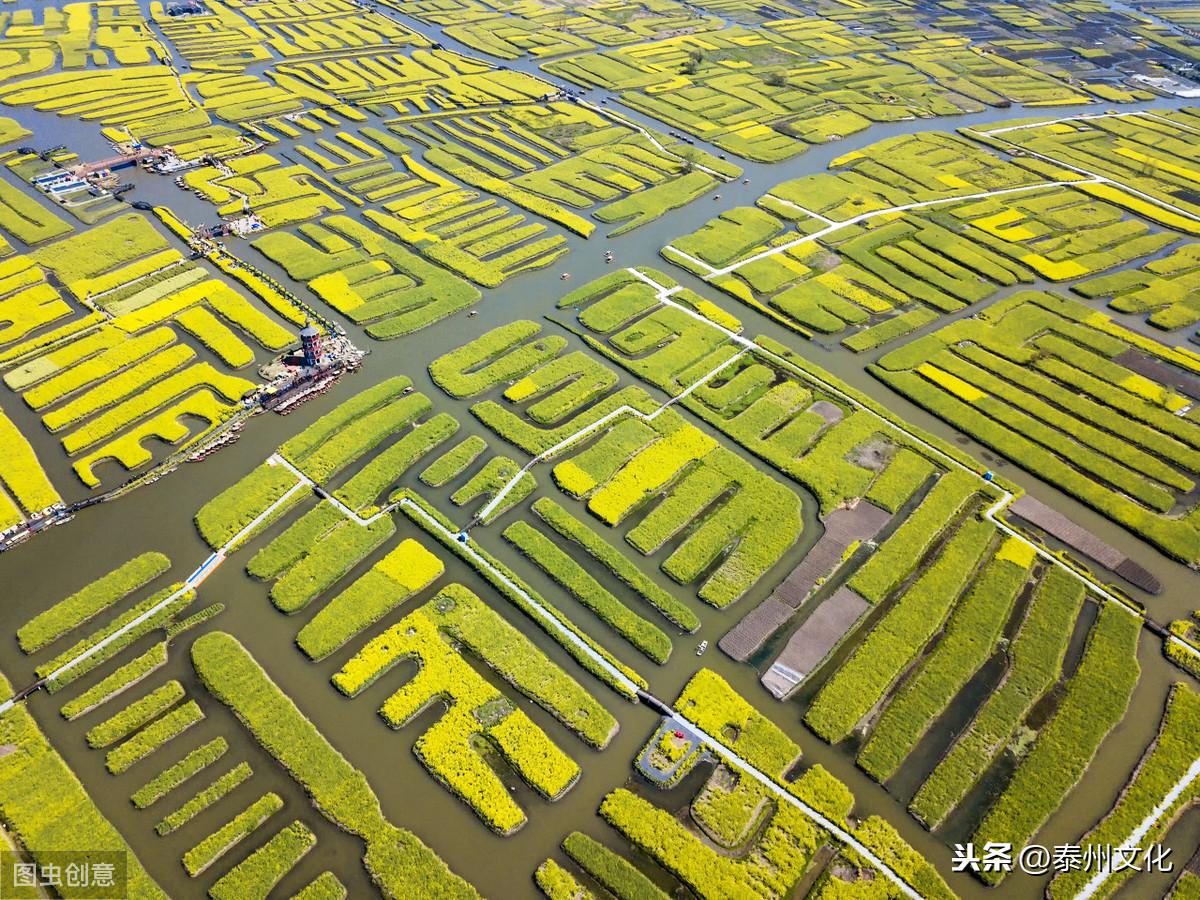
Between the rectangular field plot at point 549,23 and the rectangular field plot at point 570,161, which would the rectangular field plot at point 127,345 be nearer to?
the rectangular field plot at point 570,161

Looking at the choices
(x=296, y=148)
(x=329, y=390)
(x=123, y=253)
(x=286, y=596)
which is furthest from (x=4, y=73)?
(x=286, y=596)

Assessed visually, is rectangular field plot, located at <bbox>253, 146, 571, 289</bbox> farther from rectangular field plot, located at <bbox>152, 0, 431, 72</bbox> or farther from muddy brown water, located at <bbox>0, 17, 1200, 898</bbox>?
rectangular field plot, located at <bbox>152, 0, 431, 72</bbox>

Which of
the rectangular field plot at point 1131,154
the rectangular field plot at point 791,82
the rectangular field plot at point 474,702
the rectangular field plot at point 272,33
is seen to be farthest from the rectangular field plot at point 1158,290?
the rectangular field plot at point 272,33

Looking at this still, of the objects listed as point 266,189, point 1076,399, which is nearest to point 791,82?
point 1076,399

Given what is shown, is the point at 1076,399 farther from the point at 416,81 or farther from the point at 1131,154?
the point at 416,81

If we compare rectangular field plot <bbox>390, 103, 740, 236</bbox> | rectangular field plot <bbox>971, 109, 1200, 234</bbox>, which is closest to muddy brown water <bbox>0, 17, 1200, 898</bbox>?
rectangular field plot <bbox>390, 103, 740, 236</bbox>

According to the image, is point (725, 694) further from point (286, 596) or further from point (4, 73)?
point (4, 73)
